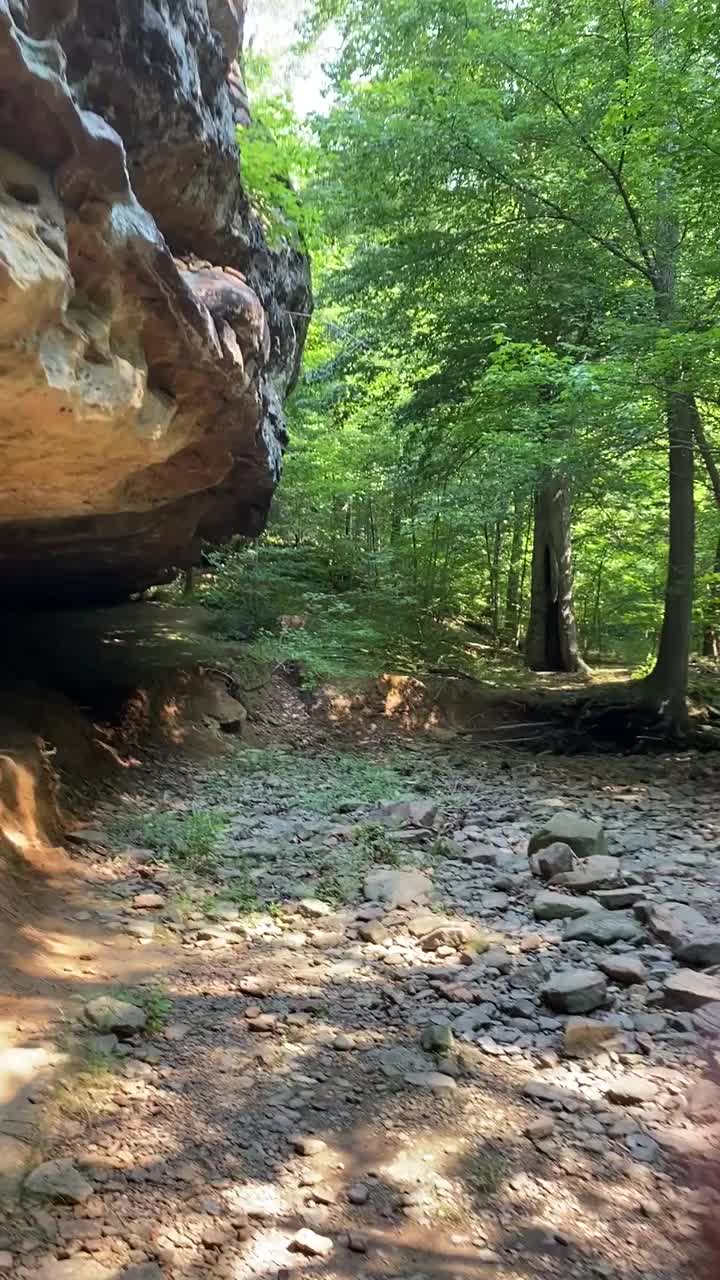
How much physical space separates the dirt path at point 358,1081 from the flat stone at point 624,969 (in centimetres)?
2

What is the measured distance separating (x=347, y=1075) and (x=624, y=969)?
164cm

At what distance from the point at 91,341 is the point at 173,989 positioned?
3.82m

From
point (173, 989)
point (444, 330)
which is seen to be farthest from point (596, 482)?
point (173, 989)

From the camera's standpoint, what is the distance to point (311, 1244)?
8.27ft

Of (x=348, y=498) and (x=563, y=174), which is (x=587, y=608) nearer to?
(x=348, y=498)

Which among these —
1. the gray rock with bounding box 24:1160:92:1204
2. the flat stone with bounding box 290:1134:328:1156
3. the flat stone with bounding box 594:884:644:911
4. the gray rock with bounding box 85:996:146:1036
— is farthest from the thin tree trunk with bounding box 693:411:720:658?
the gray rock with bounding box 24:1160:92:1204

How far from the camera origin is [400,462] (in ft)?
47.0

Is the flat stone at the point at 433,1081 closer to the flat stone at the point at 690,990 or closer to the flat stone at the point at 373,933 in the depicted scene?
the flat stone at the point at 690,990

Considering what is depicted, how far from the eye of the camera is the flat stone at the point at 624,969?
167 inches

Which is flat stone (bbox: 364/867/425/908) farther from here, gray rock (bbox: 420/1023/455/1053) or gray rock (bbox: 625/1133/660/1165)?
gray rock (bbox: 625/1133/660/1165)

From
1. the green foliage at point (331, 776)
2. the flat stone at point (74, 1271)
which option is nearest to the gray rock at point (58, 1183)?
the flat stone at point (74, 1271)

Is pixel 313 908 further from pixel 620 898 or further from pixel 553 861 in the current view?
pixel 620 898

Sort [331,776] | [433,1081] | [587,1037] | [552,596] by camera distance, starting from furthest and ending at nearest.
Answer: [552,596] → [331,776] → [587,1037] → [433,1081]

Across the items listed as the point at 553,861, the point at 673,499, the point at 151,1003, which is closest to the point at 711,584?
the point at 673,499
